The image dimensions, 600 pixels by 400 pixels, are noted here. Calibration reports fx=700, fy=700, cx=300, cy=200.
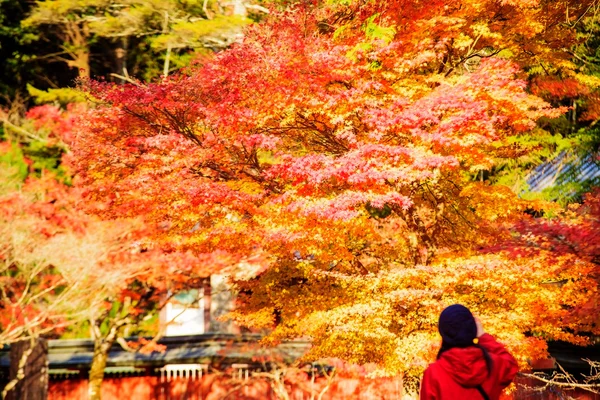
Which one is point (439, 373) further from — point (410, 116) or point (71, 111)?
point (71, 111)

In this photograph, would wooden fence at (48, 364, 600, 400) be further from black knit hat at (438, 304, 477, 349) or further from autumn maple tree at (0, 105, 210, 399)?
black knit hat at (438, 304, 477, 349)

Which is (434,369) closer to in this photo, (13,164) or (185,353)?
(185,353)

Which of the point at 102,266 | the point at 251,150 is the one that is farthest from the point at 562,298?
the point at 102,266

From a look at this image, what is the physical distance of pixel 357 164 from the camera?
33.6 feet

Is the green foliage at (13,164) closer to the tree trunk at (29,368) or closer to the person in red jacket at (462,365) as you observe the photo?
the tree trunk at (29,368)

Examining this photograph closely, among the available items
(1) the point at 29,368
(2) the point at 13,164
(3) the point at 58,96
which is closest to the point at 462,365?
(1) the point at 29,368

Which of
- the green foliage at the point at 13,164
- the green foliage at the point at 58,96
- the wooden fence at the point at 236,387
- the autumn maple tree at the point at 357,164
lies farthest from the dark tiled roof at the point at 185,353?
the green foliage at the point at 58,96

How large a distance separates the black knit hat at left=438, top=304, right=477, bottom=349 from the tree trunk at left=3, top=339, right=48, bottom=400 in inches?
489

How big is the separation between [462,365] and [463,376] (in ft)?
0.22

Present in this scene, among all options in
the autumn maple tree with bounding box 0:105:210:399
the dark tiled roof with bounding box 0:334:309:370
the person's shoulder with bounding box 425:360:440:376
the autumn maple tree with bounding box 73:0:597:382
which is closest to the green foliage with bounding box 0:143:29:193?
the autumn maple tree with bounding box 0:105:210:399

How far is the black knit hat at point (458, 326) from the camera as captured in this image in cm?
408

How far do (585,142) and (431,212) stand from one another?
20.9ft

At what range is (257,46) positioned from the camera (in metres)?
11.6

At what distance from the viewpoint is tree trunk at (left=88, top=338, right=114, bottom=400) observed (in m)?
16.0
